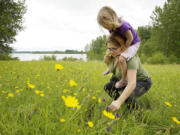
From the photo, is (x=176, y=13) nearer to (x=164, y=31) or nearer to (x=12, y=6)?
(x=164, y=31)

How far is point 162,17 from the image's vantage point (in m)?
19.5

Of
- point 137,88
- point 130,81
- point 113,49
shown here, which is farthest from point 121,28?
point 137,88

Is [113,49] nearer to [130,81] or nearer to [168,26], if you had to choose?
[130,81]

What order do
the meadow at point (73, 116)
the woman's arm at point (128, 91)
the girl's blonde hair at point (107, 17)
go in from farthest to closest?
the girl's blonde hair at point (107, 17) < the woman's arm at point (128, 91) < the meadow at point (73, 116)

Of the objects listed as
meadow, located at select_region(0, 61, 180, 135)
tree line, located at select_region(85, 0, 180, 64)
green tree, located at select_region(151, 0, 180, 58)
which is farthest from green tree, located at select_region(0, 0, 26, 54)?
green tree, located at select_region(151, 0, 180, 58)

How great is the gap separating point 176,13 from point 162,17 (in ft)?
5.81

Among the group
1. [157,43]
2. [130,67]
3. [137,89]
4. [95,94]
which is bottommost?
[95,94]

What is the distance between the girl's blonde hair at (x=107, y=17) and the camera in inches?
53.4

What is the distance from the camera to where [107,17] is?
1374mm

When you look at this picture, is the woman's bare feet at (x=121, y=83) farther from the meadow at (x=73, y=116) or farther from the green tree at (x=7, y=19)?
the green tree at (x=7, y=19)

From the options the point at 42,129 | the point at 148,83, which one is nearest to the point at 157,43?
the point at 148,83

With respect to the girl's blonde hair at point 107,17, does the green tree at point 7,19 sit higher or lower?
higher

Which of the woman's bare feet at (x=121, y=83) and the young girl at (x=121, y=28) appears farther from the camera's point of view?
the woman's bare feet at (x=121, y=83)

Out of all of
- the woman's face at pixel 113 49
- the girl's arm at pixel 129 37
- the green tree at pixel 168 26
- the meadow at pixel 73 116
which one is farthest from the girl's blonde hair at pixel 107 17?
the green tree at pixel 168 26
